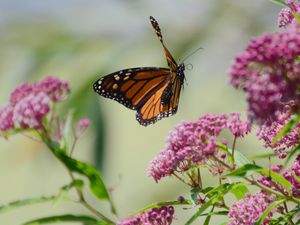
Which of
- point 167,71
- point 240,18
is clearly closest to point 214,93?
point 240,18

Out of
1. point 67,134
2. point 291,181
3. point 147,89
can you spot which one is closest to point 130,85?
point 147,89

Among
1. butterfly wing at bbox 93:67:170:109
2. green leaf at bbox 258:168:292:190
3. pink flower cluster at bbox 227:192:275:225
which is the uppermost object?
butterfly wing at bbox 93:67:170:109

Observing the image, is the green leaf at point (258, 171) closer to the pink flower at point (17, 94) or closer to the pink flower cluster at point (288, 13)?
the pink flower cluster at point (288, 13)

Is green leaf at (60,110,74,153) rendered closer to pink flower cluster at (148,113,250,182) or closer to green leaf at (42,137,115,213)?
green leaf at (42,137,115,213)

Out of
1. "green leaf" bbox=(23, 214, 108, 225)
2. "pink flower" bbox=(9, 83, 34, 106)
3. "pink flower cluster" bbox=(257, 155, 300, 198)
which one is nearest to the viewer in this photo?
"pink flower cluster" bbox=(257, 155, 300, 198)

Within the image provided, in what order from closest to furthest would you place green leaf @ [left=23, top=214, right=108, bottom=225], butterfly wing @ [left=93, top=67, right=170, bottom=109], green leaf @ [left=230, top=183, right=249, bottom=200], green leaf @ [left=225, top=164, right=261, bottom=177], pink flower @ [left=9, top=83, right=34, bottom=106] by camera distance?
1. green leaf @ [left=225, top=164, right=261, bottom=177]
2. green leaf @ [left=230, top=183, right=249, bottom=200]
3. green leaf @ [left=23, top=214, right=108, bottom=225]
4. pink flower @ [left=9, top=83, right=34, bottom=106]
5. butterfly wing @ [left=93, top=67, right=170, bottom=109]

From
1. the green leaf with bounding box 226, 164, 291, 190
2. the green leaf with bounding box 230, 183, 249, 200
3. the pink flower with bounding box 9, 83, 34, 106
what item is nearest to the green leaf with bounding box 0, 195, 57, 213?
the pink flower with bounding box 9, 83, 34, 106

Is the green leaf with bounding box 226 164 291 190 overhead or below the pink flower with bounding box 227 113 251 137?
below

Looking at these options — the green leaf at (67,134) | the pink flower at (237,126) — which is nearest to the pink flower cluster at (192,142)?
the pink flower at (237,126)
